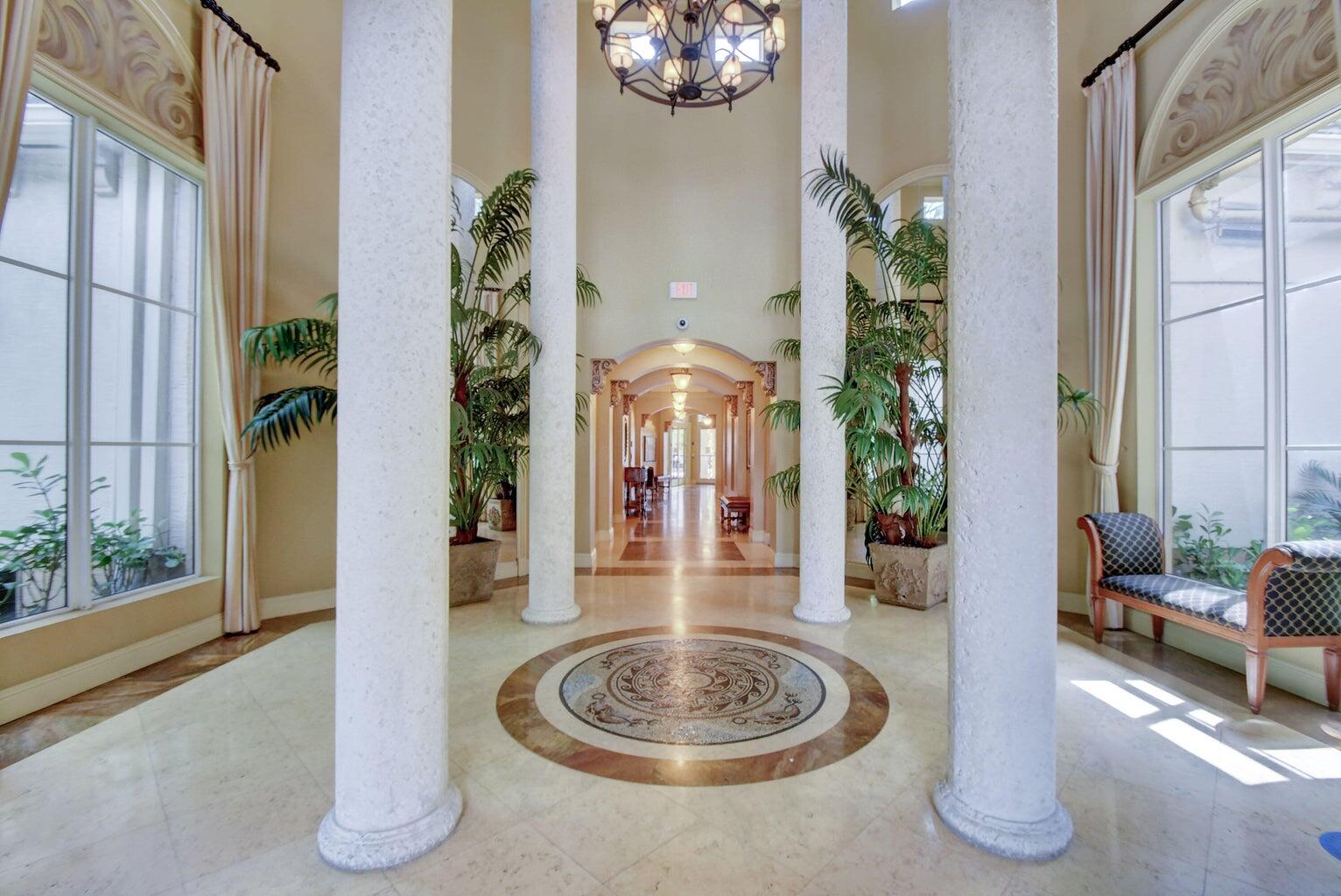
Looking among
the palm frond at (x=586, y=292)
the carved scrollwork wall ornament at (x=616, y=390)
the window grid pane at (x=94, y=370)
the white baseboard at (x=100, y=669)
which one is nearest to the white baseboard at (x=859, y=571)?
the palm frond at (x=586, y=292)

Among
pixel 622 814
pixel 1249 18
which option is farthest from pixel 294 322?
pixel 1249 18

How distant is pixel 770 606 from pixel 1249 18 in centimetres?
495

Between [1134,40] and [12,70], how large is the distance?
6.57m

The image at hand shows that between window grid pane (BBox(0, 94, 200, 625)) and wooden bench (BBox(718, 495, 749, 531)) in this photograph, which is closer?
window grid pane (BBox(0, 94, 200, 625))

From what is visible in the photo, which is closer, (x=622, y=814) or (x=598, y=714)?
(x=622, y=814)

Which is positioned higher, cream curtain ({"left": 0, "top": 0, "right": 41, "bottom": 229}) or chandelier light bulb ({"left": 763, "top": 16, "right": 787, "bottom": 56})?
chandelier light bulb ({"left": 763, "top": 16, "right": 787, "bottom": 56})

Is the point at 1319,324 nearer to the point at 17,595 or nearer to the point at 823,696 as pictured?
the point at 823,696

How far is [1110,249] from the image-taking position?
420 centimetres

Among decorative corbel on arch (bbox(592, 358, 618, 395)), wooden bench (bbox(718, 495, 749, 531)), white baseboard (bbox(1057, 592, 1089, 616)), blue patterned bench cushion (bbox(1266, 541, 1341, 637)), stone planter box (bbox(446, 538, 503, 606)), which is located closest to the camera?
blue patterned bench cushion (bbox(1266, 541, 1341, 637))

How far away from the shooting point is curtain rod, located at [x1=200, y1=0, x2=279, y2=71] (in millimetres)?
3774

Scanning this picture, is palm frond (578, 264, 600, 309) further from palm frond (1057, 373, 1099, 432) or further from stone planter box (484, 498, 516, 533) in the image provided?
palm frond (1057, 373, 1099, 432)

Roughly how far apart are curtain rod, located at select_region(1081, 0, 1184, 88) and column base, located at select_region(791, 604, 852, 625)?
4534 millimetres

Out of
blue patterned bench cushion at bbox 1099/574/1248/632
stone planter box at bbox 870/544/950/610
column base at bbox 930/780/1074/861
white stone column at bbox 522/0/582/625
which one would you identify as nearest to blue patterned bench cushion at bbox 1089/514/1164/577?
blue patterned bench cushion at bbox 1099/574/1248/632

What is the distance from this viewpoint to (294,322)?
3.69 m
